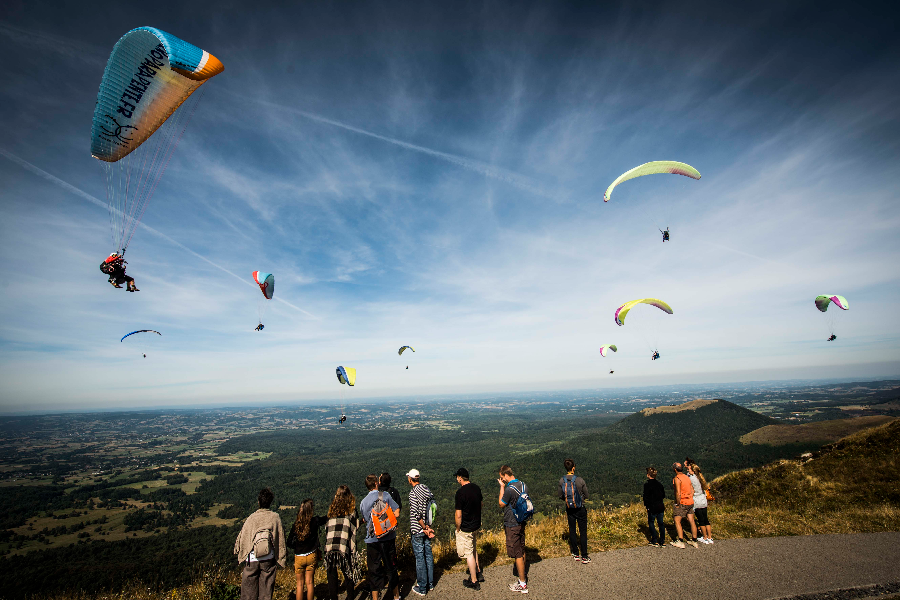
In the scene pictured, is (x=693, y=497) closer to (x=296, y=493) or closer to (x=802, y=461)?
(x=802, y=461)

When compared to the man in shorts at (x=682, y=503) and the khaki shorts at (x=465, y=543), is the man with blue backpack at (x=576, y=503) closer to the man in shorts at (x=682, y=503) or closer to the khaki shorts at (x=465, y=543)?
the khaki shorts at (x=465, y=543)

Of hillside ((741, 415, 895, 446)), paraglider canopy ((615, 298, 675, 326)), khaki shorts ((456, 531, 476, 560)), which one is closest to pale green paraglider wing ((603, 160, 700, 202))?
paraglider canopy ((615, 298, 675, 326))

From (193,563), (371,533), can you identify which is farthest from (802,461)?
(193,563)

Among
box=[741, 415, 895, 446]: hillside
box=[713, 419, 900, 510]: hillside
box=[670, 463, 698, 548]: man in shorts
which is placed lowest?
box=[741, 415, 895, 446]: hillside

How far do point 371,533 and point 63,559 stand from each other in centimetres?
8907

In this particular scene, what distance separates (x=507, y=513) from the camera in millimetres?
6414

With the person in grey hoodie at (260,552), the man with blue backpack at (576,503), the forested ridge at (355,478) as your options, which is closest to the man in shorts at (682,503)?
the man with blue backpack at (576,503)

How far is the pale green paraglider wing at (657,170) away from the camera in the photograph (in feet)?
49.9

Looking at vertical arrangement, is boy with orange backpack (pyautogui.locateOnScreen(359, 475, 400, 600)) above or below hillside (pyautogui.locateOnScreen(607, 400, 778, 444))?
above

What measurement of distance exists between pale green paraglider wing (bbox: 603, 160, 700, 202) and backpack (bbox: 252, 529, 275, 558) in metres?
16.5

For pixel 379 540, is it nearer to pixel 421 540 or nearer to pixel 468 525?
pixel 421 540

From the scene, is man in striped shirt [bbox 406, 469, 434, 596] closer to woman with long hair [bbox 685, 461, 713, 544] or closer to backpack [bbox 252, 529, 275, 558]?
backpack [bbox 252, 529, 275, 558]

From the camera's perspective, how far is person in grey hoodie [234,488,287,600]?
5637 mm

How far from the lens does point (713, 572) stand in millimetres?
6746
